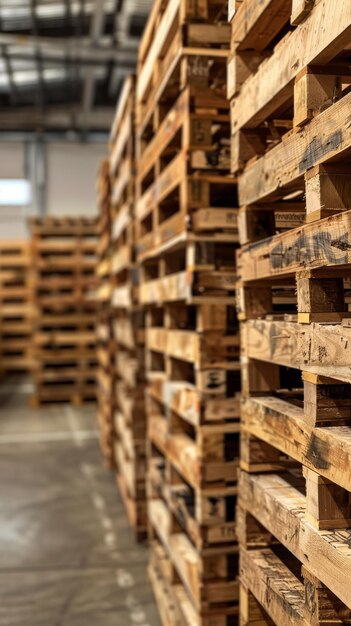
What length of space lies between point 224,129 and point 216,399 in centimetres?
146

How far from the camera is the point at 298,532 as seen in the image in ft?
6.50

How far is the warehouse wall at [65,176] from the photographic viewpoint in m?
16.7

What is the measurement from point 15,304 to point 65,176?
3.64 meters

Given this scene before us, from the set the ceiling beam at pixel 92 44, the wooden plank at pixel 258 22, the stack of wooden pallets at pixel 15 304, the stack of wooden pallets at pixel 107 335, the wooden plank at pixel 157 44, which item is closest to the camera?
the wooden plank at pixel 258 22

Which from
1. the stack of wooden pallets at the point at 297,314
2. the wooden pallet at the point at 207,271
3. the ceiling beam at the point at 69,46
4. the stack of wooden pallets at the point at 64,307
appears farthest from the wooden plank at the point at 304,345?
the ceiling beam at the point at 69,46

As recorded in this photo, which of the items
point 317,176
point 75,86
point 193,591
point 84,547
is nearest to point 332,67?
point 317,176

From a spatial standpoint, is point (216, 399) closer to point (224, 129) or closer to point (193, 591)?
point (193, 591)

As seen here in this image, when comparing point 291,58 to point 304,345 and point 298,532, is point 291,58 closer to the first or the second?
point 304,345

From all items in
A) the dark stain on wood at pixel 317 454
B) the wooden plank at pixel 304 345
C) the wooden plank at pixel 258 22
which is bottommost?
the dark stain on wood at pixel 317 454

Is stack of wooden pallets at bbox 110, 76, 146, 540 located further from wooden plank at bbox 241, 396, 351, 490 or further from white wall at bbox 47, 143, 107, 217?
white wall at bbox 47, 143, 107, 217

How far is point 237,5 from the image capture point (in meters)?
2.49

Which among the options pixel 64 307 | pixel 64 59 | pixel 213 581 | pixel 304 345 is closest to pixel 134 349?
pixel 213 581

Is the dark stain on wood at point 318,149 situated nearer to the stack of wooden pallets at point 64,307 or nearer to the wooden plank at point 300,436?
the wooden plank at point 300,436

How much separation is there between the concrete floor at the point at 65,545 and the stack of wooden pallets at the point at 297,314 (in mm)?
2052
